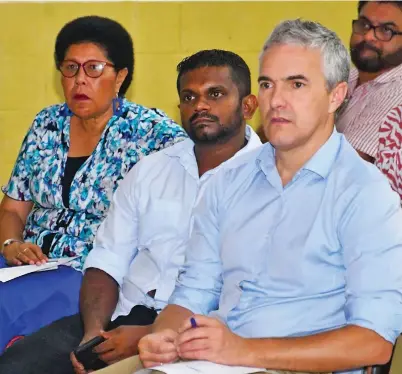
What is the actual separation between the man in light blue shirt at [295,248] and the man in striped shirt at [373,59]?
0.81 meters

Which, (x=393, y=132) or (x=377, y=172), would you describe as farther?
(x=393, y=132)

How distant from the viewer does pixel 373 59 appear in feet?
10.2

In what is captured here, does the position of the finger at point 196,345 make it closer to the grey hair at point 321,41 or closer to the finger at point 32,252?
the grey hair at point 321,41

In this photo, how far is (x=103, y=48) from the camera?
317 cm

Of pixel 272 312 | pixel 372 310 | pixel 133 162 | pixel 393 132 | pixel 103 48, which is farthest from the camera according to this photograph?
pixel 103 48

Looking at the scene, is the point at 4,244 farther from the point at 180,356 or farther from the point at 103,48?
the point at 180,356

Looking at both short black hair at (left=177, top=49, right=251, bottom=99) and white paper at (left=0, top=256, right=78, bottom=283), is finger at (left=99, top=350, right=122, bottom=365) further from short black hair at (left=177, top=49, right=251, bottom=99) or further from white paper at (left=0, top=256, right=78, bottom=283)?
short black hair at (left=177, top=49, right=251, bottom=99)

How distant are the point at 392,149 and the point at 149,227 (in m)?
0.77

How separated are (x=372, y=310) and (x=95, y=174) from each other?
137 cm

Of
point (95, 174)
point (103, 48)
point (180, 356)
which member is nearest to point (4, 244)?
point (95, 174)

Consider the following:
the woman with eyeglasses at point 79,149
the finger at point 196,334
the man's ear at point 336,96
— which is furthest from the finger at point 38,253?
the man's ear at point 336,96

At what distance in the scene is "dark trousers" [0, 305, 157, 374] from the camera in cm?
253

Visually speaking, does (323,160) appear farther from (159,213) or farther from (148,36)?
(148,36)

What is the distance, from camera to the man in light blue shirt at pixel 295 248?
1912 millimetres
